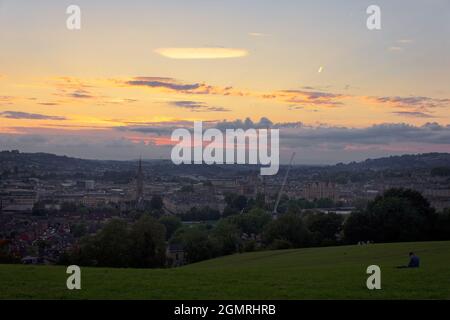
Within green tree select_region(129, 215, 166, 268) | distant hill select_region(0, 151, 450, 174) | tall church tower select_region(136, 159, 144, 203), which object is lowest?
green tree select_region(129, 215, 166, 268)

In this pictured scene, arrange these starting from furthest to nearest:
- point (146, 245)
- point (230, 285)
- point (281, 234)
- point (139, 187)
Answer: point (139, 187) < point (281, 234) < point (146, 245) < point (230, 285)

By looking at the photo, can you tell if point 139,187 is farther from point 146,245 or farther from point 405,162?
point 405,162

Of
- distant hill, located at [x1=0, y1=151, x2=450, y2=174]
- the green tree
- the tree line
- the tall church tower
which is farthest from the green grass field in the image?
the tall church tower

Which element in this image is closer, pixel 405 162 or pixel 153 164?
pixel 153 164

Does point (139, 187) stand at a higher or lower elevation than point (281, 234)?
higher

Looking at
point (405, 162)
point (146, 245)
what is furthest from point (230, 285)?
point (405, 162)

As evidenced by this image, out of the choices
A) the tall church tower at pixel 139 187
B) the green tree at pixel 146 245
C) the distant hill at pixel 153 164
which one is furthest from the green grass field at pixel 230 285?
the tall church tower at pixel 139 187

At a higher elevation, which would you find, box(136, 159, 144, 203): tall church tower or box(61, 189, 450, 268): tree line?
box(136, 159, 144, 203): tall church tower

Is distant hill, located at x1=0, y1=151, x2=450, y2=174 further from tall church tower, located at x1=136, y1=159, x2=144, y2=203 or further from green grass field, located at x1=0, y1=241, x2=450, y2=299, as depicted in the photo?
green grass field, located at x1=0, y1=241, x2=450, y2=299

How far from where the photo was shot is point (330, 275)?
19.1 metres

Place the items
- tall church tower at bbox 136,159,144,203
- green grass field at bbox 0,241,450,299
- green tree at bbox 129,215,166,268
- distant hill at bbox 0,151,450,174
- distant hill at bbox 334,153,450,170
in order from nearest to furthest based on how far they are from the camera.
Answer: green grass field at bbox 0,241,450,299 < green tree at bbox 129,215,166,268 < distant hill at bbox 0,151,450,174 < distant hill at bbox 334,153,450,170 < tall church tower at bbox 136,159,144,203

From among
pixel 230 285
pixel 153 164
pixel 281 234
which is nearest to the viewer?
pixel 230 285
